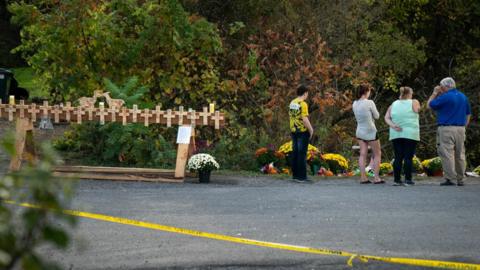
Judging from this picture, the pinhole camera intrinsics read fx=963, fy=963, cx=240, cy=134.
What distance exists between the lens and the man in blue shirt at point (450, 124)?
1392 cm

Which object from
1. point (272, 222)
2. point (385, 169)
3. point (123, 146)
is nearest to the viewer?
point (272, 222)

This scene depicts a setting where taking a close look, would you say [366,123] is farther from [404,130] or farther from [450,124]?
[450,124]

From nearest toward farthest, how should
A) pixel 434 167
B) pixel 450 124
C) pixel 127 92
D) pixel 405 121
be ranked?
pixel 405 121 → pixel 450 124 → pixel 127 92 → pixel 434 167

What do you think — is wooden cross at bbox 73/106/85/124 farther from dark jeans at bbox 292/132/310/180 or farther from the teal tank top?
the teal tank top

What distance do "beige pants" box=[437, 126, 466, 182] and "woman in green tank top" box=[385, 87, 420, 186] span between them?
47cm

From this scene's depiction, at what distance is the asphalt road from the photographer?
740cm

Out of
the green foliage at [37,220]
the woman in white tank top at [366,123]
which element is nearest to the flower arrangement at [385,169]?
the woman in white tank top at [366,123]

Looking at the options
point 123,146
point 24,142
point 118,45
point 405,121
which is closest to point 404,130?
point 405,121

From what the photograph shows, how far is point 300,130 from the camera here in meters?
13.8

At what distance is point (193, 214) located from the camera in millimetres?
10000

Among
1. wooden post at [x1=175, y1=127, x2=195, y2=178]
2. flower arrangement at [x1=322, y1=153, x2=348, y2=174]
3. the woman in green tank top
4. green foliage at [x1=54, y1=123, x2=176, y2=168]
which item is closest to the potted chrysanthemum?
wooden post at [x1=175, y1=127, x2=195, y2=178]

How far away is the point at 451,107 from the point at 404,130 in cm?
81

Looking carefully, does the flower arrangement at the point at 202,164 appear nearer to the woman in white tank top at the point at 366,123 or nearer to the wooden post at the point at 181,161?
the wooden post at the point at 181,161

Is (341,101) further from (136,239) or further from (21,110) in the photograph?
(136,239)
